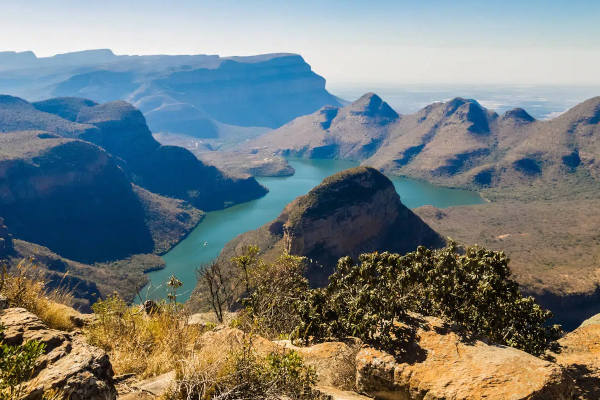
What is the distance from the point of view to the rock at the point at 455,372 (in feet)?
22.7

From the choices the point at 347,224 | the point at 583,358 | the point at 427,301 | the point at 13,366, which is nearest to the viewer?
the point at 13,366

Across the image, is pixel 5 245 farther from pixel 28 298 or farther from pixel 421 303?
pixel 421 303

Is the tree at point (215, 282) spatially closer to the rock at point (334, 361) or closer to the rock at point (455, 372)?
the rock at point (334, 361)

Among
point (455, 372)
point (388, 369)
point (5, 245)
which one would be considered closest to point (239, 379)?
point (388, 369)

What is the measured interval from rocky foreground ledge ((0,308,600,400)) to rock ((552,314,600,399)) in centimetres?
4

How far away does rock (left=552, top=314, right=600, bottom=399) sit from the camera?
8.88 metres

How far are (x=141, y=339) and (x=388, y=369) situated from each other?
20.6ft

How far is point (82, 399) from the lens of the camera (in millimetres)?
5340

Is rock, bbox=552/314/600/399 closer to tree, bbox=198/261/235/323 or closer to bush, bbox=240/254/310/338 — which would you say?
bush, bbox=240/254/310/338

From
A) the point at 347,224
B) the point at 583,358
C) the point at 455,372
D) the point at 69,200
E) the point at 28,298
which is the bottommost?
the point at 69,200

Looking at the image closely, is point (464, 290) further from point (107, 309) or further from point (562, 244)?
point (562, 244)

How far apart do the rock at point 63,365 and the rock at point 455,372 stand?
5.65 m

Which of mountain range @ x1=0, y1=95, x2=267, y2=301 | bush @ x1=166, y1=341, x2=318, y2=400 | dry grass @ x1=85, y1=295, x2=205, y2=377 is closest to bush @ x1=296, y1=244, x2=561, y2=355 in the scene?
bush @ x1=166, y1=341, x2=318, y2=400

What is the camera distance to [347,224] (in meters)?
94.1
